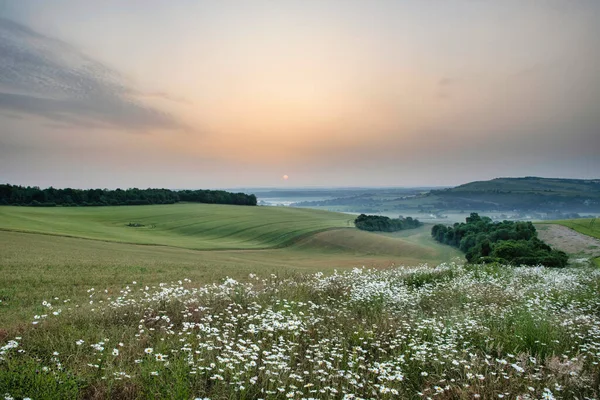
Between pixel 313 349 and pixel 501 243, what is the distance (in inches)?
1345

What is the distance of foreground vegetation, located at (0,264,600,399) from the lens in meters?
4.96

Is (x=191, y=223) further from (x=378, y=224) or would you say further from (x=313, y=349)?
(x=313, y=349)

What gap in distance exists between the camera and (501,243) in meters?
34.9

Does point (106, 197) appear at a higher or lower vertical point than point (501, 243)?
higher

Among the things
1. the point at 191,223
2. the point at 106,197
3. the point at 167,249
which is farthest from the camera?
the point at 106,197

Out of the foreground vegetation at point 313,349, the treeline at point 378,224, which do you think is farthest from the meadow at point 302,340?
the treeline at point 378,224

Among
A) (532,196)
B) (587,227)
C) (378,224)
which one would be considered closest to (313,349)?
(587,227)

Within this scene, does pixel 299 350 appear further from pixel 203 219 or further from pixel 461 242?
pixel 203 219

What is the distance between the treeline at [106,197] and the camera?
9100 cm

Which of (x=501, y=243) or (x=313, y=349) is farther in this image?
(x=501, y=243)

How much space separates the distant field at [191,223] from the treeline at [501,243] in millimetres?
23162

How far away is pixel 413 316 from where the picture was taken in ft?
28.8

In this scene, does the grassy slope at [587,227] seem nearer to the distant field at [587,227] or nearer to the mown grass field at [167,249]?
the distant field at [587,227]

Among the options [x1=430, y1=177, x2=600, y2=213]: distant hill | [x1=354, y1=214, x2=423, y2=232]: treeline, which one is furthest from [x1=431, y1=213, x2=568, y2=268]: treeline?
[x1=430, y1=177, x2=600, y2=213]: distant hill
